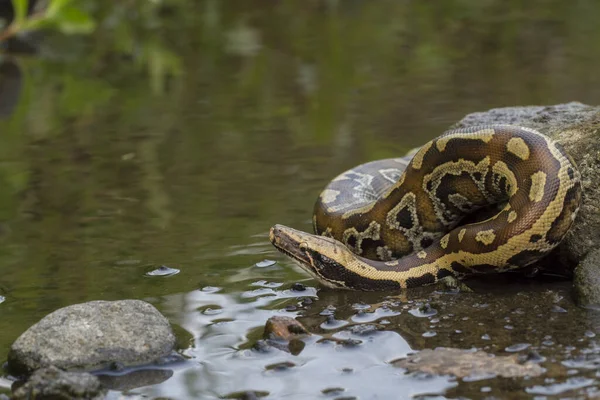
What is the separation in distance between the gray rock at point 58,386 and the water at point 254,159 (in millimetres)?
410

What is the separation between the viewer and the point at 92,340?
686 centimetres

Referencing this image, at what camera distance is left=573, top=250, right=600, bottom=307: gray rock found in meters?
7.19

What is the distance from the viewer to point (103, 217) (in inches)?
423

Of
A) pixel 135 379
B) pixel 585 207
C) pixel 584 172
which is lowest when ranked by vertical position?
pixel 135 379

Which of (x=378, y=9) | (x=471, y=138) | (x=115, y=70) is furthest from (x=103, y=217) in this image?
(x=378, y=9)

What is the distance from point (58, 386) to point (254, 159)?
6825 millimetres

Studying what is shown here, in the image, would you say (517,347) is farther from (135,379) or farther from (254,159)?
(254,159)

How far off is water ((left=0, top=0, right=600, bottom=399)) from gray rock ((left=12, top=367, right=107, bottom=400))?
0.41 m

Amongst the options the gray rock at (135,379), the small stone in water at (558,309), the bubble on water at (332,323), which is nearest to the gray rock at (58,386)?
the gray rock at (135,379)

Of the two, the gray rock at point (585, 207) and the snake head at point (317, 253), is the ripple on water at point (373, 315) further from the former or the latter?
the gray rock at point (585, 207)

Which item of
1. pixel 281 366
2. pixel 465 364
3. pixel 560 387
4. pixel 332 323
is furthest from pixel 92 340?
pixel 560 387

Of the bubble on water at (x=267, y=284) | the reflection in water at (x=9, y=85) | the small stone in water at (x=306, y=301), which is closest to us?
the small stone in water at (x=306, y=301)

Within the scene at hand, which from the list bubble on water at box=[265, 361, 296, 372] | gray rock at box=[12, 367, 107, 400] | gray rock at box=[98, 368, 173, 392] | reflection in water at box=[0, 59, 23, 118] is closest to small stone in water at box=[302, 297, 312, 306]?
bubble on water at box=[265, 361, 296, 372]

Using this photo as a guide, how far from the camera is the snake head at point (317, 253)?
8.12m
